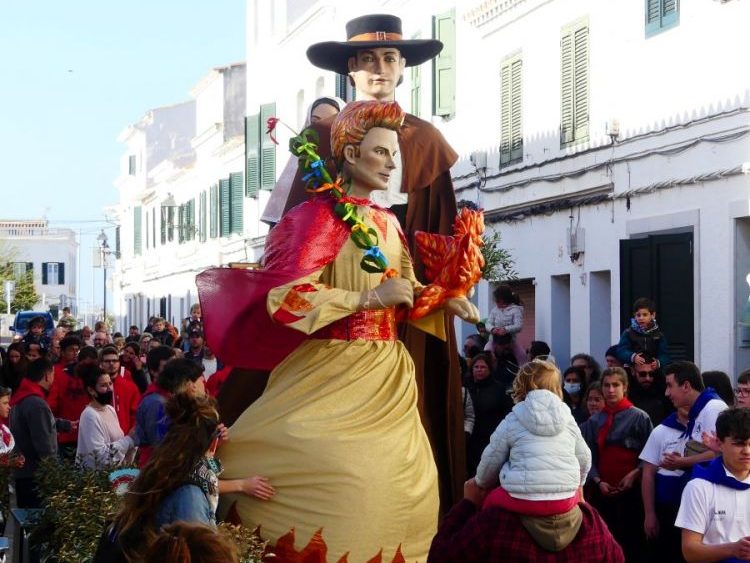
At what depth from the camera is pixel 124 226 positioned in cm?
5912

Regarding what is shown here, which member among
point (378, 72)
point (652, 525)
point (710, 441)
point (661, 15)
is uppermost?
point (661, 15)

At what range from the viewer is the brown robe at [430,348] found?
7.34 m

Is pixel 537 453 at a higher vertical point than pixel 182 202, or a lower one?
lower

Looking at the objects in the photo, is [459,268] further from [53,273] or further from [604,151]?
[53,273]

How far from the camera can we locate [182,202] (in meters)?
43.9

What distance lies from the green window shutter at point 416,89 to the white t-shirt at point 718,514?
1586 cm

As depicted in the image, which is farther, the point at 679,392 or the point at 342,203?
the point at 679,392

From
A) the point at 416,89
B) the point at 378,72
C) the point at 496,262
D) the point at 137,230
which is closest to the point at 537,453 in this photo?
the point at 378,72

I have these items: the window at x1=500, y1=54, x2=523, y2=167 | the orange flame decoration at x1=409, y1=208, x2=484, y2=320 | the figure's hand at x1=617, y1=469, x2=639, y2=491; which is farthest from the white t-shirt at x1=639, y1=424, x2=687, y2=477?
the window at x1=500, y1=54, x2=523, y2=167

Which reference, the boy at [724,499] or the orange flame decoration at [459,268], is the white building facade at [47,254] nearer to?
the orange flame decoration at [459,268]

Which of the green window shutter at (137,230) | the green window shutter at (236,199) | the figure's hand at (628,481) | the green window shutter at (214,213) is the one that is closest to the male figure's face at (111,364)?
the figure's hand at (628,481)

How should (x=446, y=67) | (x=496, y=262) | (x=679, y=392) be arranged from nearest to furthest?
(x=679, y=392) < (x=496, y=262) < (x=446, y=67)

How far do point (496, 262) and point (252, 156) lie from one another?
1486cm

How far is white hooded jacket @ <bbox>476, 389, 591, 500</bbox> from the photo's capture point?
6082 millimetres
